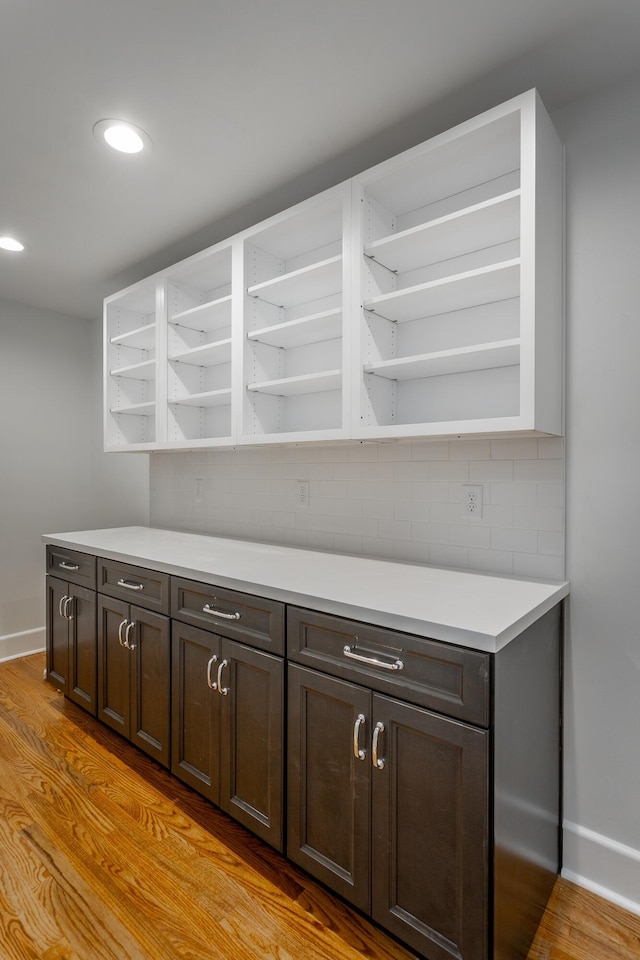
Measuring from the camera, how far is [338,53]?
151cm

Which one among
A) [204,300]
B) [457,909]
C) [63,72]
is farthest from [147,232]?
[457,909]

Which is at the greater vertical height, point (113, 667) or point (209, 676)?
point (209, 676)

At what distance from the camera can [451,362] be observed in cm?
179

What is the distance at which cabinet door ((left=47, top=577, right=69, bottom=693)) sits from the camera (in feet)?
9.26

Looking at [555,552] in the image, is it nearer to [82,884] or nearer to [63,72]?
[82,884]

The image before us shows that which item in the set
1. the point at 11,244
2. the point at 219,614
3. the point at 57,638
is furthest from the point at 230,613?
the point at 11,244

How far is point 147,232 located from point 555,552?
248cm

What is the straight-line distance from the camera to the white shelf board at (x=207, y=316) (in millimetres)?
2518

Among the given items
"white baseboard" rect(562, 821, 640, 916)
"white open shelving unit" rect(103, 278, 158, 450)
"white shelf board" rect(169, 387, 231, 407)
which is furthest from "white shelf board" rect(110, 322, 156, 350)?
"white baseboard" rect(562, 821, 640, 916)

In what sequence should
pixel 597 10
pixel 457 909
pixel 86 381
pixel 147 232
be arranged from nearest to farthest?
pixel 457 909
pixel 597 10
pixel 147 232
pixel 86 381

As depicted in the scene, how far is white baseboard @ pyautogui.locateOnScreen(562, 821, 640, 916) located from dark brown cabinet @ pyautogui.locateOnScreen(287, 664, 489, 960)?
0.66 m

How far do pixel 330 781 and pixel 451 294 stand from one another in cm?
161

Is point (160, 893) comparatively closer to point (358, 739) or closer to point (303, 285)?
point (358, 739)

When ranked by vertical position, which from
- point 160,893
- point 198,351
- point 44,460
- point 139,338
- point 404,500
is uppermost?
point 139,338
